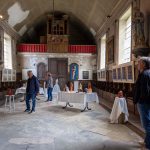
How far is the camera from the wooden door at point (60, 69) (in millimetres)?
19516

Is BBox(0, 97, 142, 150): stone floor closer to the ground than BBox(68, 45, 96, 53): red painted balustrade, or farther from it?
closer to the ground

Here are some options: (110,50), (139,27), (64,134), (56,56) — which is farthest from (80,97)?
(56,56)

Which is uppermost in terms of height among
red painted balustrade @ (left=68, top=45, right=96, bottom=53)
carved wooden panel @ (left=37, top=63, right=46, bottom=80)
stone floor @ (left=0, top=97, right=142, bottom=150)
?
red painted balustrade @ (left=68, top=45, right=96, bottom=53)

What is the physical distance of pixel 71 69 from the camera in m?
19.5

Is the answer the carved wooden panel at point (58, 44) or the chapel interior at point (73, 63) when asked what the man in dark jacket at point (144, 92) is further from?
the carved wooden panel at point (58, 44)

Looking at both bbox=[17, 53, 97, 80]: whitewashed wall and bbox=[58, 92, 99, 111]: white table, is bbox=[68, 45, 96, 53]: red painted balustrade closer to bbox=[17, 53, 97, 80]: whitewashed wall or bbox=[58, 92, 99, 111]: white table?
bbox=[17, 53, 97, 80]: whitewashed wall

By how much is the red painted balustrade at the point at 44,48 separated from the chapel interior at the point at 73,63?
76 mm

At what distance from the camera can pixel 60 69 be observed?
19609 mm

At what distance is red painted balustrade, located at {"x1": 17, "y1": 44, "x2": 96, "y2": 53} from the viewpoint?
19.1m

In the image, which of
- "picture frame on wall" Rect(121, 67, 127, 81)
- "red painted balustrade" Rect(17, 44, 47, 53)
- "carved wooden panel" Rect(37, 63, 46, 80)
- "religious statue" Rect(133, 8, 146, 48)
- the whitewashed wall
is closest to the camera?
"religious statue" Rect(133, 8, 146, 48)

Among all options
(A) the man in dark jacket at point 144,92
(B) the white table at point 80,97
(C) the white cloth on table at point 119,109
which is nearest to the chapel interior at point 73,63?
(C) the white cloth on table at point 119,109

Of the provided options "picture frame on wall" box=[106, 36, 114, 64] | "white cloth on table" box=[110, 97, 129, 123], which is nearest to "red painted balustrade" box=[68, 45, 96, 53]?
"picture frame on wall" box=[106, 36, 114, 64]

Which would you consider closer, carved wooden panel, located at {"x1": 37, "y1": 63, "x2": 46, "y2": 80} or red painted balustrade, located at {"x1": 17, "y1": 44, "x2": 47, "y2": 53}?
red painted balustrade, located at {"x1": 17, "y1": 44, "x2": 47, "y2": 53}

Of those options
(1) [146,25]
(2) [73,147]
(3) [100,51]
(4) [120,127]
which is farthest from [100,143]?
(3) [100,51]
